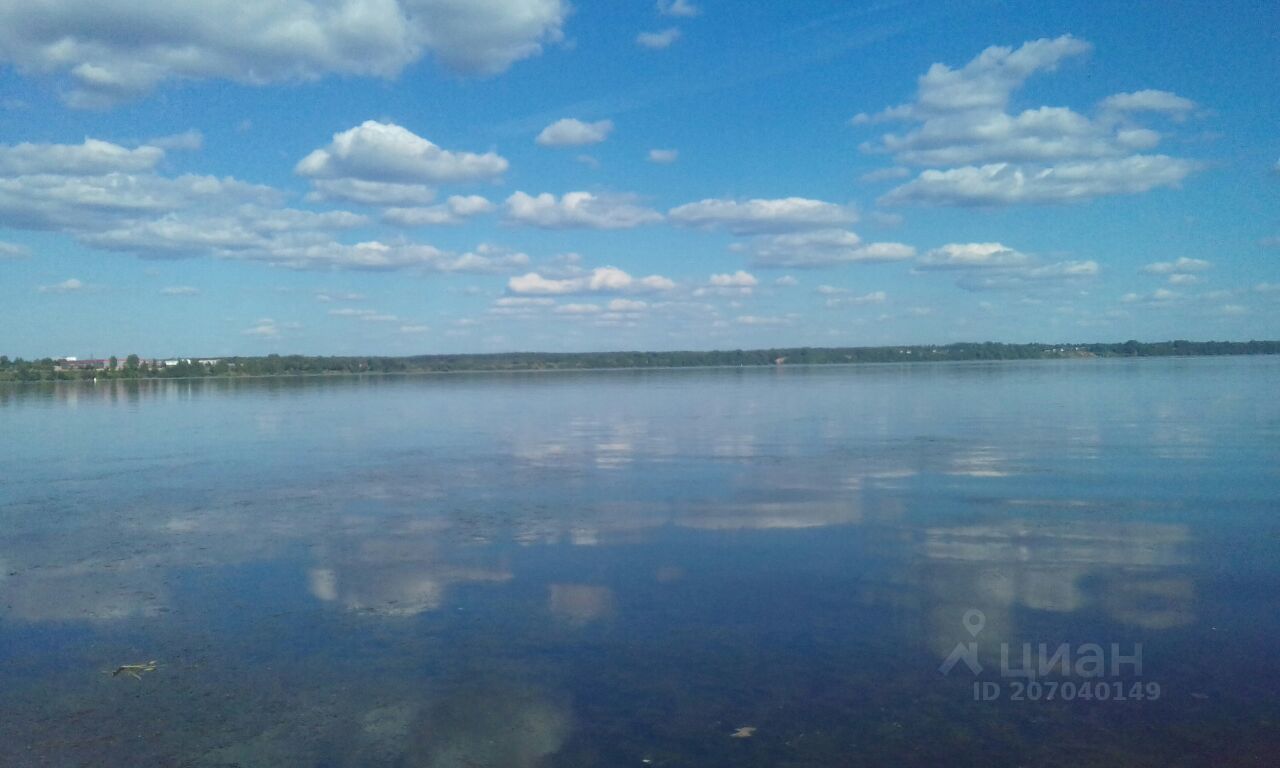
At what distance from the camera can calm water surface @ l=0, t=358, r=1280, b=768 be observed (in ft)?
20.1

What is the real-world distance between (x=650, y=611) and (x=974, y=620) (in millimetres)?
2786

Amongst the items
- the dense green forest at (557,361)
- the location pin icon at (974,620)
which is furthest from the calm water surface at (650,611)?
the dense green forest at (557,361)

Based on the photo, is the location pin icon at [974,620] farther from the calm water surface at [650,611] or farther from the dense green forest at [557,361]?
the dense green forest at [557,361]

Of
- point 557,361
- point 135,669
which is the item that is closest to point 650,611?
point 135,669

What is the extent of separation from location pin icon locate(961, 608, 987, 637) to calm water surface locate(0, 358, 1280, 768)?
4 centimetres

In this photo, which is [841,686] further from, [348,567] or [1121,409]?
[1121,409]

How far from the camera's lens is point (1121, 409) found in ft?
107

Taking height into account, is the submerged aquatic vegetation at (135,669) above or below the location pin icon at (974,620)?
below

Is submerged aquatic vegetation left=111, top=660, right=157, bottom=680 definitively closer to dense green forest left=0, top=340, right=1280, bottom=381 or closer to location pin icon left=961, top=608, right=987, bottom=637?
location pin icon left=961, top=608, right=987, bottom=637

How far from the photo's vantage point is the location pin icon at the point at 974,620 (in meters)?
8.01

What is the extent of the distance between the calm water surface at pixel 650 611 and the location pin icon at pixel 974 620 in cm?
4

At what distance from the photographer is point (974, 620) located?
8250 mm

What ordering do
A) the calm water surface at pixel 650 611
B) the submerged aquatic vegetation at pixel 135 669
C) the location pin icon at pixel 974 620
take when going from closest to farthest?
the calm water surface at pixel 650 611, the submerged aquatic vegetation at pixel 135 669, the location pin icon at pixel 974 620

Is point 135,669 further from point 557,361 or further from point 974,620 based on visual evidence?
point 557,361
